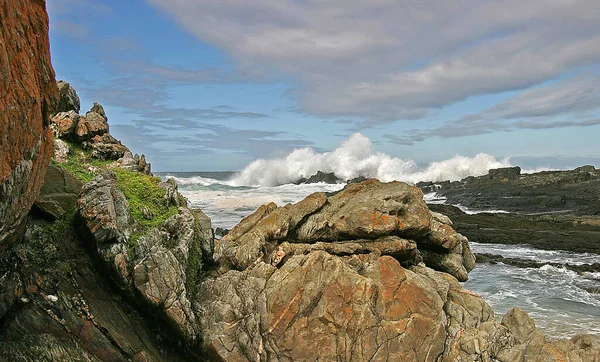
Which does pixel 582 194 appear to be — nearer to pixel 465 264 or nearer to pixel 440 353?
pixel 465 264

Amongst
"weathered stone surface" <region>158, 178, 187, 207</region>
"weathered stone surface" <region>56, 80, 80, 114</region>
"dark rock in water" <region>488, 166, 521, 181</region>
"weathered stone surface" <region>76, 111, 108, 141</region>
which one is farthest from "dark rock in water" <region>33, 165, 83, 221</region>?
"dark rock in water" <region>488, 166, 521, 181</region>

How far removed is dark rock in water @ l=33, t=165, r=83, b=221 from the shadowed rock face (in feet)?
5.80

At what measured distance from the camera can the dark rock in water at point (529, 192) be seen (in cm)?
4794

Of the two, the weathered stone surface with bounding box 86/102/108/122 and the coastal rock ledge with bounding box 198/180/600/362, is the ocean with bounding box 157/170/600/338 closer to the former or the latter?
the coastal rock ledge with bounding box 198/180/600/362

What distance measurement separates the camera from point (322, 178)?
104 meters

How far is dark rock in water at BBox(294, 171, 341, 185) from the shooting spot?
10294 cm

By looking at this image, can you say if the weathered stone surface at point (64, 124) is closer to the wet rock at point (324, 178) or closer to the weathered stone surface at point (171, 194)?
the weathered stone surface at point (171, 194)

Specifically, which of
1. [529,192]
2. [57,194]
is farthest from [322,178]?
[57,194]

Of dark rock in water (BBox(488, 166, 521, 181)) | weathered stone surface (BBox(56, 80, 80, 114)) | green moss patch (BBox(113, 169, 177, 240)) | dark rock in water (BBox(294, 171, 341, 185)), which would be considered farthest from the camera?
dark rock in water (BBox(294, 171, 341, 185))

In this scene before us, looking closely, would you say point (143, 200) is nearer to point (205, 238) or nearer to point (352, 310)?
point (205, 238)

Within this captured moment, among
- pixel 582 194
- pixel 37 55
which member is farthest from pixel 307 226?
pixel 582 194

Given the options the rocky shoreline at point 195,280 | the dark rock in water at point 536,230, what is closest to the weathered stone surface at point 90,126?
the rocky shoreline at point 195,280

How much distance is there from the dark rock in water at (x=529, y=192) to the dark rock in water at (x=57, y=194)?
46933mm

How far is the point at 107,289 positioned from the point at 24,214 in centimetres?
223
